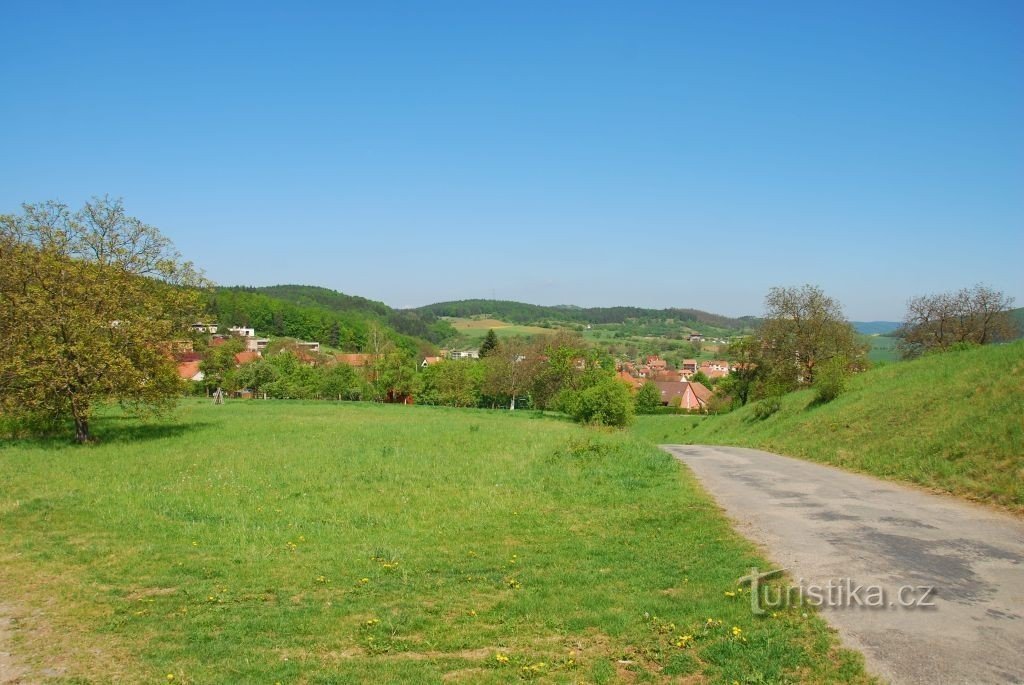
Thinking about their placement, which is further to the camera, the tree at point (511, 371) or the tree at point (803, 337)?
the tree at point (511, 371)

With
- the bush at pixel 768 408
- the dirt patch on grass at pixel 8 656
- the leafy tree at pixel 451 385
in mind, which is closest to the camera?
the dirt patch on grass at pixel 8 656

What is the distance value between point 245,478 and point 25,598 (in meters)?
9.40

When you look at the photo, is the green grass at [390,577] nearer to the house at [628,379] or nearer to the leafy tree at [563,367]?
the leafy tree at [563,367]

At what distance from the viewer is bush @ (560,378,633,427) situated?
46062 mm

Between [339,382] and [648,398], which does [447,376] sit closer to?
[339,382]

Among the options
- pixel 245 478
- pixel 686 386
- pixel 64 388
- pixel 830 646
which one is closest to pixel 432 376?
pixel 686 386

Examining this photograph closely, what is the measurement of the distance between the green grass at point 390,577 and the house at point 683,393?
93852 mm

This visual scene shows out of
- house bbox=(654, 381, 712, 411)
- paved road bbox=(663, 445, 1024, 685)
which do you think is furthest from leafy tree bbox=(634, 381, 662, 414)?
paved road bbox=(663, 445, 1024, 685)

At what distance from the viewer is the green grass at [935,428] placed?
14102 mm

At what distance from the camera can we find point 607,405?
4600cm

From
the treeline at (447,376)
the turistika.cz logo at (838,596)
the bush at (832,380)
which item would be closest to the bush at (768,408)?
the bush at (832,380)

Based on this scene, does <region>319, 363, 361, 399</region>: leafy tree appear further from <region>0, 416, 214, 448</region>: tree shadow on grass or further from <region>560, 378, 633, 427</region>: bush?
<region>0, 416, 214, 448</region>: tree shadow on grass

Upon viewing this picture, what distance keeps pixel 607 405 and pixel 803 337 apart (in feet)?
57.8

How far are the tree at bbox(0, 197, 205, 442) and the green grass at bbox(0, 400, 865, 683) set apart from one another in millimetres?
6537
